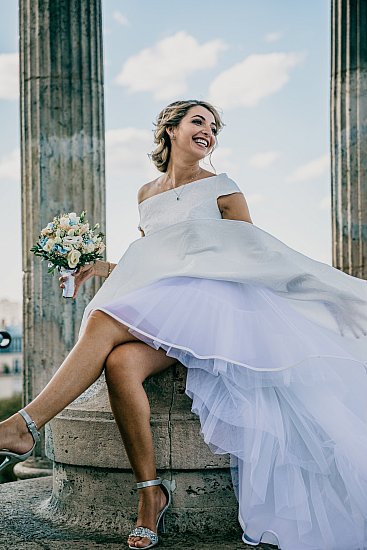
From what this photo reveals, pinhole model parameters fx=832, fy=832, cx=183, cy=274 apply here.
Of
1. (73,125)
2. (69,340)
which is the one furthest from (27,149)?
(69,340)

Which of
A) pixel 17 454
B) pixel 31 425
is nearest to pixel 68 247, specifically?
pixel 31 425

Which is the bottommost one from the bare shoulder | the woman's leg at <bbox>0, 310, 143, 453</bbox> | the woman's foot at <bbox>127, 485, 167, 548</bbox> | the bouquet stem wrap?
the woman's foot at <bbox>127, 485, 167, 548</bbox>

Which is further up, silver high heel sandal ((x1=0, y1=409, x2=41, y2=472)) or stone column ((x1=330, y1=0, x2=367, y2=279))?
stone column ((x1=330, y1=0, x2=367, y2=279))

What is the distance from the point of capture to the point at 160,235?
408cm

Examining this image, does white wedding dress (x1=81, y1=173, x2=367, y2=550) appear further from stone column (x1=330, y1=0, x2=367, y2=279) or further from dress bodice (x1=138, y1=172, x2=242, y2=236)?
stone column (x1=330, y1=0, x2=367, y2=279)

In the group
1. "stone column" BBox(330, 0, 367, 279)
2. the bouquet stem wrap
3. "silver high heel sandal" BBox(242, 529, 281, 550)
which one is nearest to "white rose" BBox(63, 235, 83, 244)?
the bouquet stem wrap

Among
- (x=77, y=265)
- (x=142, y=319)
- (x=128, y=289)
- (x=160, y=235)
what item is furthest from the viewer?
(x=77, y=265)

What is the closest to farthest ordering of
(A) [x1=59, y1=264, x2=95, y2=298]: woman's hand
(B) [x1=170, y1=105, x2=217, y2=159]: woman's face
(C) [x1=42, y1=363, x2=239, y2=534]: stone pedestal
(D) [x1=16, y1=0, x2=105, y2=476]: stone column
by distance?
(C) [x1=42, y1=363, x2=239, y2=534]: stone pedestal, (A) [x1=59, y1=264, x2=95, y2=298]: woman's hand, (B) [x1=170, y1=105, x2=217, y2=159]: woman's face, (D) [x1=16, y1=0, x2=105, y2=476]: stone column

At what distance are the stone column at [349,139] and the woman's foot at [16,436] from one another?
5646 mm

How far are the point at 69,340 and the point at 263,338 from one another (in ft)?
15.7

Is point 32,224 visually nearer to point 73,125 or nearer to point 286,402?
point 73,125

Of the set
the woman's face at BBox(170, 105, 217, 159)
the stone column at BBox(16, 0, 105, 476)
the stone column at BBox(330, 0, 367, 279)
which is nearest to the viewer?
the woman's face at BBox(170, 105, 217, 159)

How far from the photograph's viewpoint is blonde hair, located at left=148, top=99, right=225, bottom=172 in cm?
466

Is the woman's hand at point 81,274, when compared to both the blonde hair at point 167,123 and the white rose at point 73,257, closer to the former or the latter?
the white rose at point 73,257
